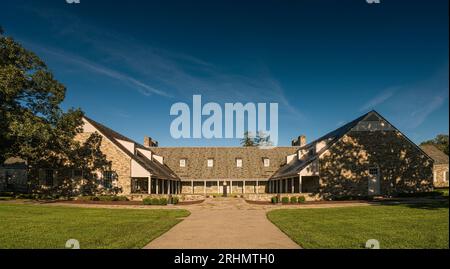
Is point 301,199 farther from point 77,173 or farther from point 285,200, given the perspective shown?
point 77,173

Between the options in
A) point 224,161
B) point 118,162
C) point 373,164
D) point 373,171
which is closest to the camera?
point 373,164

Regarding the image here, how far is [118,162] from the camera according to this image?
32000 mm

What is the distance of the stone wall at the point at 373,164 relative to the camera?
101 feet

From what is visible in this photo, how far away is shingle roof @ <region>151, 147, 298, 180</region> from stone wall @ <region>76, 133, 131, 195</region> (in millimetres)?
13689

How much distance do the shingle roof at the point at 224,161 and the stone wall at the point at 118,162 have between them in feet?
44.9

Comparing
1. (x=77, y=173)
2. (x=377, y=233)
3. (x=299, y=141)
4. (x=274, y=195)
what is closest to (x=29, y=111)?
(x=77, y=173)

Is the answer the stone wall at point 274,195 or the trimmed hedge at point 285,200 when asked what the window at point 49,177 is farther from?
the trimmed hedge at point 285,200

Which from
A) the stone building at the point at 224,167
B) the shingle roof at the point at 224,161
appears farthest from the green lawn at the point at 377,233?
the shingle roof at the point at 224,161

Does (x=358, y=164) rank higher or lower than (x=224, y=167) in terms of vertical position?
higher

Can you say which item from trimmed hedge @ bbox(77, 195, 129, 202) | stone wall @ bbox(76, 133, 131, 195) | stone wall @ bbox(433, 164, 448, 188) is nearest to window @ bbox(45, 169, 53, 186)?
stone wall @ bbox(76, 133, 131, 195)

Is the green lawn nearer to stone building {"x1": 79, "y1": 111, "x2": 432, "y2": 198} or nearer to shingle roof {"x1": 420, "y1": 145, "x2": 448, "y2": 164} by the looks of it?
stone building {"x1": 79, "y1": 111, "x2": 432, "y2": 198}

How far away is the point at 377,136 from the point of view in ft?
103

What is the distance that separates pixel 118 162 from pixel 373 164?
23053 mm

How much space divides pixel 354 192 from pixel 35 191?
1155 inches
